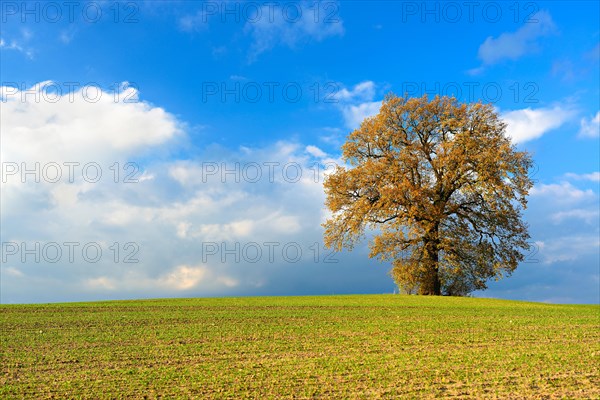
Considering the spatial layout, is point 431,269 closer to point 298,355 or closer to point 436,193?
point 436,193

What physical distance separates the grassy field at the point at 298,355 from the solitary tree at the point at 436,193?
1247cm

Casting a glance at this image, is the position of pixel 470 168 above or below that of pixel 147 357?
above

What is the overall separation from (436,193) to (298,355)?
26.6m

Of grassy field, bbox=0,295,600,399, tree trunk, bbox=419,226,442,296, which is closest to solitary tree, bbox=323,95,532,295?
tree trunk, bbox=419,226,442,296

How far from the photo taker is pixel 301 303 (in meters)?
32.5

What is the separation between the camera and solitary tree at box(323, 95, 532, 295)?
38.5 meters

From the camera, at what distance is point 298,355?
627 inches

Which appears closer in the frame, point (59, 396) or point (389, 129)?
point (59, 396)

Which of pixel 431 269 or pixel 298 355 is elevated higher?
pixel 431 269

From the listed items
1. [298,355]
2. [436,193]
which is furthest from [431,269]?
[298,355]

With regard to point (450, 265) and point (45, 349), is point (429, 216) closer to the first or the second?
point (450, 265)

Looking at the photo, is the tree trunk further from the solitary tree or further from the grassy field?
the grassy field

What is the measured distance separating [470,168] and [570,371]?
2619 cm

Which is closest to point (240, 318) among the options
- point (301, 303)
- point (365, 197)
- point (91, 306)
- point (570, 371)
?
point (301, 303)
